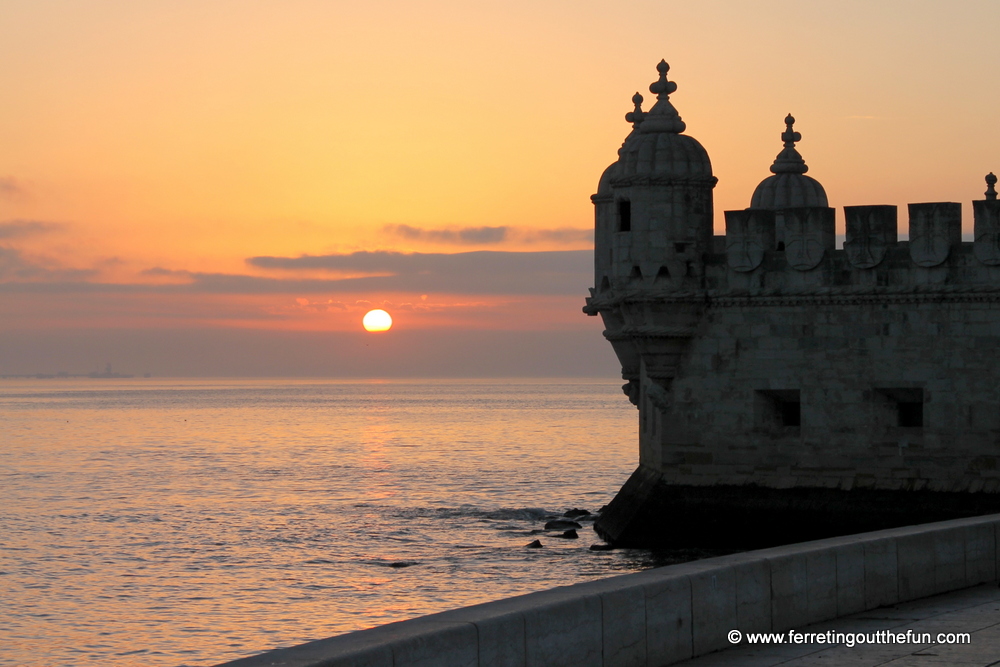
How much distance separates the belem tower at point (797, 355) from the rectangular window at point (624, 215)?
0.06 m

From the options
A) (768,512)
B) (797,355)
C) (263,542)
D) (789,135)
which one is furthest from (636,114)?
(263,542)

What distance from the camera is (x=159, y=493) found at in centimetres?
5878

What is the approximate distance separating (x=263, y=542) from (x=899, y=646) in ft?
103

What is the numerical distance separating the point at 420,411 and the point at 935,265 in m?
172

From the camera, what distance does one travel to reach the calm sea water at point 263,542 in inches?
1019

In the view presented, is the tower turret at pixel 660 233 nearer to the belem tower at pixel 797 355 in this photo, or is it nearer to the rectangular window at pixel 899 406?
the belem tower at pixel 797 355

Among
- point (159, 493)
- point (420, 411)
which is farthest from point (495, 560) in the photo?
point (420, 411)

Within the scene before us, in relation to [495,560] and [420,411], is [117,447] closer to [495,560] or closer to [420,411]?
[495,560]

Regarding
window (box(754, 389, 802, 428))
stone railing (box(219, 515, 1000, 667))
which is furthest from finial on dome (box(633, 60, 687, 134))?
stone railing (box(219, 515, 1000, 667))

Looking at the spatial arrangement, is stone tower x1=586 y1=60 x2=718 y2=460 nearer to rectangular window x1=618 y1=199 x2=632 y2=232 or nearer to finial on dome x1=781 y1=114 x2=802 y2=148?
rectangular window x1=618 y1=199 x2=632 y2=232

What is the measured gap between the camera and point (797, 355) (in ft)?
89.9

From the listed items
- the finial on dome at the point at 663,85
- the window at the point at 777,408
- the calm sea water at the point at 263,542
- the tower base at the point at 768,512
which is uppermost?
the finial on dome at the point at 663,85

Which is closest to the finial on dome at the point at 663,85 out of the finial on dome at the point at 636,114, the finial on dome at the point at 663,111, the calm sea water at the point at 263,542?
the finial on dome at the point at 663,111

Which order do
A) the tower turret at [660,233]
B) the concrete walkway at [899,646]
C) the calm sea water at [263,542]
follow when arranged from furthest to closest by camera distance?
the tower turret at [660,233], the calm sea water at [263,542], the concrete walkway at [899,646]
